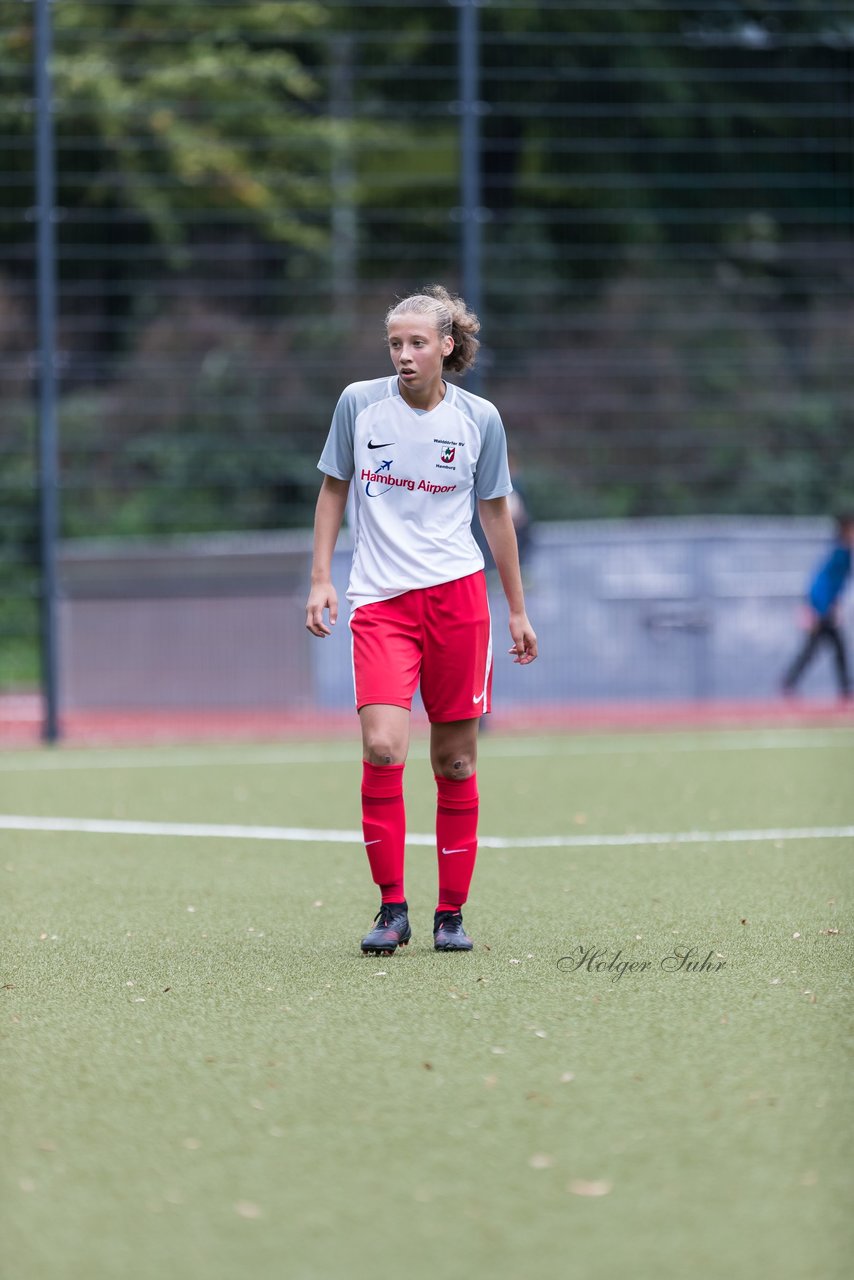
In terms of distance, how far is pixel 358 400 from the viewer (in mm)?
5285

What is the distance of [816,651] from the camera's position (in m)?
15.8

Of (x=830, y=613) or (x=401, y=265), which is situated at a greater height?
(x=401, y=265)

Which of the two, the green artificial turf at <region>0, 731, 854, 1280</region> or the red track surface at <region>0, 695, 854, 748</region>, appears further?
the red track surface at <region>0, 695, 854, 748</region>

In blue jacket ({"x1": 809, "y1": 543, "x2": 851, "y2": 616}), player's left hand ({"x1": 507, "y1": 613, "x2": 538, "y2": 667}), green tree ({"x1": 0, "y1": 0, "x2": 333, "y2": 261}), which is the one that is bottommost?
blue jacket ({"x1": 809, "y1": 543, "x2": 851, "y2": 616})

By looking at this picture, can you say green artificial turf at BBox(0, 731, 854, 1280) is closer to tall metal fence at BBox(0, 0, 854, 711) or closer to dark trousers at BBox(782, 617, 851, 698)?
dark trousers at BBox(782, 617, 851, 698)

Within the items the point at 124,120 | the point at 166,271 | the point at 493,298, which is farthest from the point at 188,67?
the point at 493,298

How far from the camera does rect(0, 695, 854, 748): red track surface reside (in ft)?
44.8

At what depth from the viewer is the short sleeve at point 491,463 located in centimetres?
533

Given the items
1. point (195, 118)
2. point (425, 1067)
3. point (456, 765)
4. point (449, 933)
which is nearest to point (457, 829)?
point (456, 765)

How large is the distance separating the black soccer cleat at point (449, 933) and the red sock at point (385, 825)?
122mm
